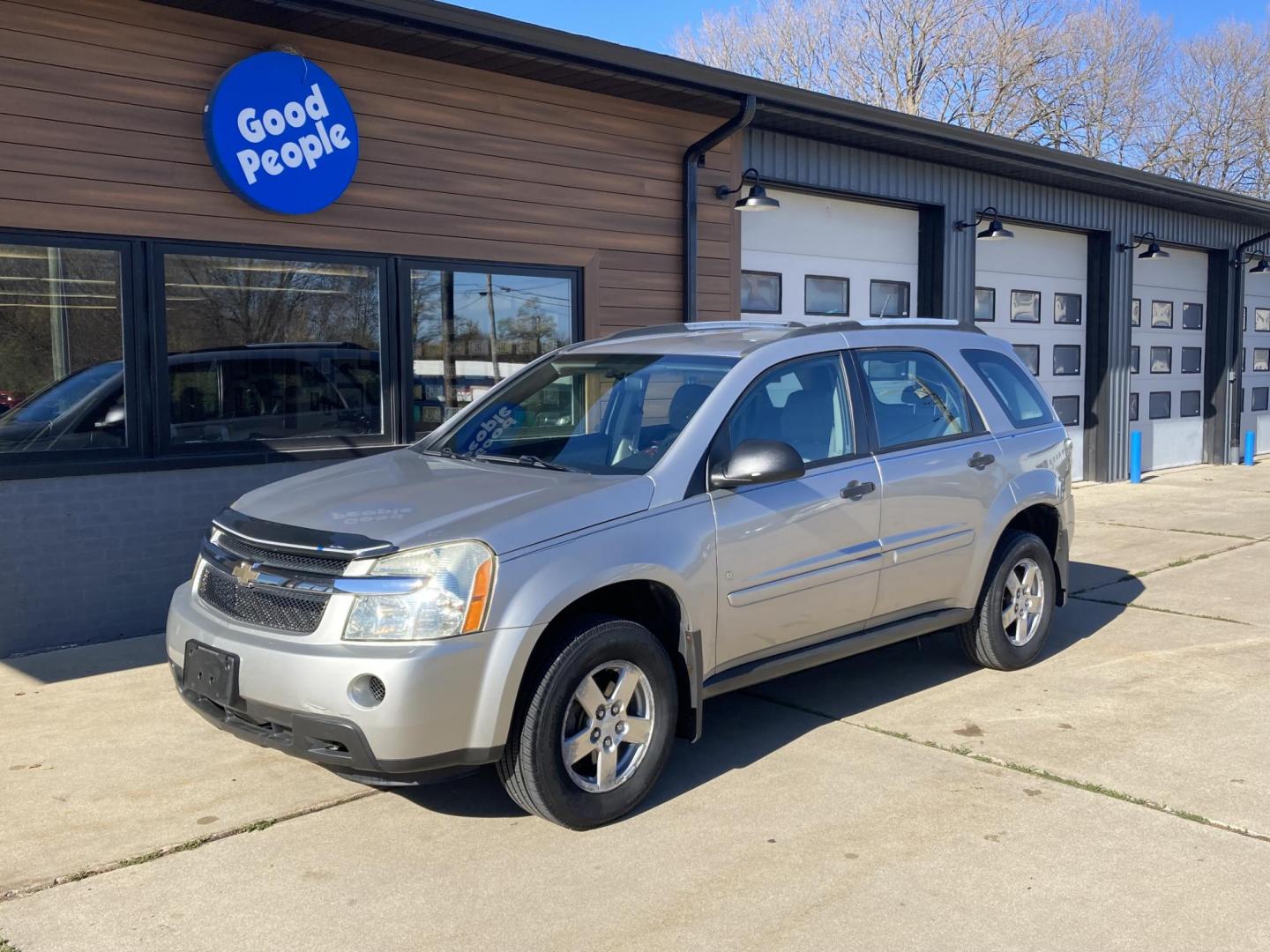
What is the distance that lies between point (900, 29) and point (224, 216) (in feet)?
87.7

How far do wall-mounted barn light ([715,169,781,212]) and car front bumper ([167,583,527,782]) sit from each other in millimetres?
6737

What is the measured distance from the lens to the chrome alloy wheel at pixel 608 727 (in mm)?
4078

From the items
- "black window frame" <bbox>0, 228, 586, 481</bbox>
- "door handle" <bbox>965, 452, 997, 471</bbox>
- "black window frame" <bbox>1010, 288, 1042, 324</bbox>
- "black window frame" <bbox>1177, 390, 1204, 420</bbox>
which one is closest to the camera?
"door handle" <bbox>965, 452, 997, 471</bbox>

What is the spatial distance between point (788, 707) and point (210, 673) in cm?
274

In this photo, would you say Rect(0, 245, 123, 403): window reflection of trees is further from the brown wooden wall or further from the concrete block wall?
the concrete block wall

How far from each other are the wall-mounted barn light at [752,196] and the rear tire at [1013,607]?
4.51 meters

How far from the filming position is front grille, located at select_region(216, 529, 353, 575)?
3.93 m

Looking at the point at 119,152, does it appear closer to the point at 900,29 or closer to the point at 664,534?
the point at 664,534

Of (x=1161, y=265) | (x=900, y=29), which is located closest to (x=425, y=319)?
(x=1161, y=265)

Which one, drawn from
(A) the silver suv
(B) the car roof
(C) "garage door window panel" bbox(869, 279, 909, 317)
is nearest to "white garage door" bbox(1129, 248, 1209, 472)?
(C) "garage door window panel" bbox(869, 279, 909, 317)

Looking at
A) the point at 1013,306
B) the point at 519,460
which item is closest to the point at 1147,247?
the point at 1013,306

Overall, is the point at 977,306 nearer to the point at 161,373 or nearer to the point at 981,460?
the point at 981,460

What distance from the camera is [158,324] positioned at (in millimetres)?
6934

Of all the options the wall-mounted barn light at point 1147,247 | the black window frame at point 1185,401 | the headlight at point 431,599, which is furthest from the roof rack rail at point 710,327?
the black window frame at point 1185,401
